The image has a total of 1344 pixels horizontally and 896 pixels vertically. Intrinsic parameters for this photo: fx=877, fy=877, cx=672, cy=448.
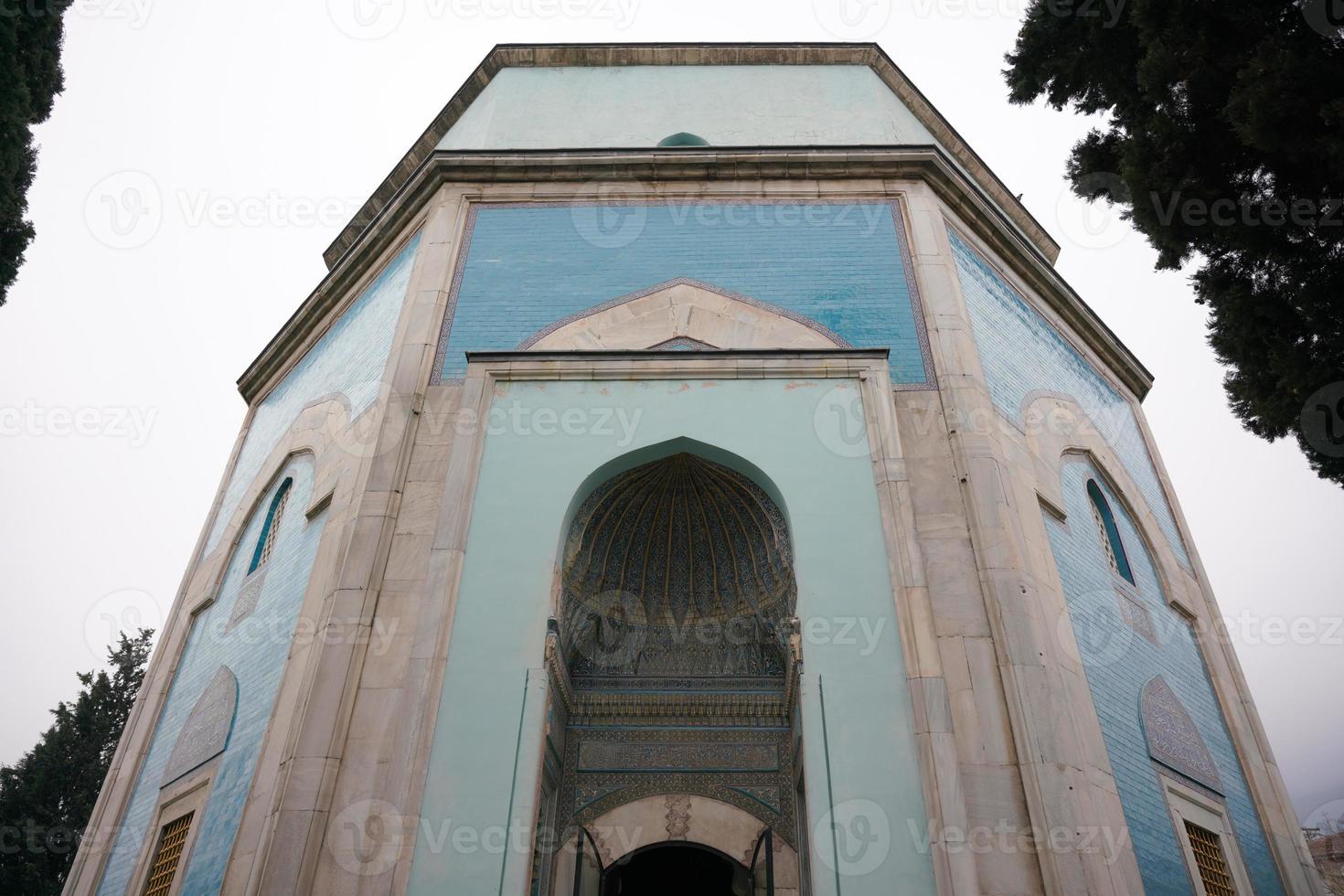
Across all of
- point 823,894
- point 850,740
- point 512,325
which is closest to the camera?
point 823,894

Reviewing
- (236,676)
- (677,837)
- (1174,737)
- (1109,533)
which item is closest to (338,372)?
(236,676)

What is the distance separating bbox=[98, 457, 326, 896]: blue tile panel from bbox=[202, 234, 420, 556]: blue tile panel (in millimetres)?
813

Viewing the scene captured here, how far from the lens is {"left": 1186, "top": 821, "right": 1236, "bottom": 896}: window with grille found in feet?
20.0

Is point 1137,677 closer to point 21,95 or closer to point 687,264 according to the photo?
point 687,264

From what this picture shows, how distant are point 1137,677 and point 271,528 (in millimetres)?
7507

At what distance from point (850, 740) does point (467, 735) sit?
2280 millimetres

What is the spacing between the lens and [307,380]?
9.18 metres

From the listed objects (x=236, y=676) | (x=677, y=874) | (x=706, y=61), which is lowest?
(x=677, y=874)

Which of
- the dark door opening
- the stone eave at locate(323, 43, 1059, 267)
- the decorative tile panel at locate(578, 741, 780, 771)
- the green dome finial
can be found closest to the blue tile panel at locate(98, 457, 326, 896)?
the decorative tile panel at locate(578, 741, 780, 771)

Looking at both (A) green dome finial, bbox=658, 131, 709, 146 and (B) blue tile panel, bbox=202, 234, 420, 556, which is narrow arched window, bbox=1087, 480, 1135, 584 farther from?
(B) blue tile panel, bbox=202, 234, 420, 556

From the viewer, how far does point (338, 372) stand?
8422 mm

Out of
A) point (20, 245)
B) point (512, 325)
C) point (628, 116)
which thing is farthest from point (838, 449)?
point (20, 245)

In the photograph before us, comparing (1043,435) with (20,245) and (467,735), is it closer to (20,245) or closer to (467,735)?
(467,735)

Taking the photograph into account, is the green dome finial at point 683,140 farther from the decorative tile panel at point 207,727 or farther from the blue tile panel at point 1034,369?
the decorative tile panel at point 207,727
